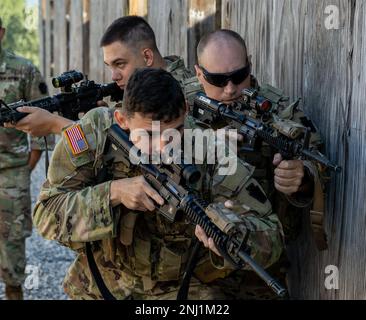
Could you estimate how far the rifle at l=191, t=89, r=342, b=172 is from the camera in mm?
3279

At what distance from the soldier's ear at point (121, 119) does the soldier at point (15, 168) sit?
2.98 m

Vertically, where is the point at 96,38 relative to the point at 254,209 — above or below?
below

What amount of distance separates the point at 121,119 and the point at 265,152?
2.69 ft

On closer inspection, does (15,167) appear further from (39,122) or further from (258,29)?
(258,29)

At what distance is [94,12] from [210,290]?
650 cm

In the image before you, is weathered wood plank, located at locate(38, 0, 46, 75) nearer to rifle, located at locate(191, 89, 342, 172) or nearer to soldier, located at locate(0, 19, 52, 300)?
soldier, located at locate(0, 19, 52, 300)

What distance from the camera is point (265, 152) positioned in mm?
3740

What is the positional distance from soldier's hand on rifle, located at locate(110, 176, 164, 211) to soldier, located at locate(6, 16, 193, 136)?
1.49 m

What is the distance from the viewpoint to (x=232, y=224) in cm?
264

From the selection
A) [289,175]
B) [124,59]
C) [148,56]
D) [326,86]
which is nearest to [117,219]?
[289,175]

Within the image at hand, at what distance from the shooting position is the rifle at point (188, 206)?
2.63 meters

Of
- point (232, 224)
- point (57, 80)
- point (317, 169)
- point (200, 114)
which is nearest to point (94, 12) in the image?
point (57, 80)

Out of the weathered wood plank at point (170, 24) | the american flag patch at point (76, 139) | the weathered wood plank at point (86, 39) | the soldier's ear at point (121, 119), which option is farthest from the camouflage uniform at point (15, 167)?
the weathered wood plank at point (86, 39)

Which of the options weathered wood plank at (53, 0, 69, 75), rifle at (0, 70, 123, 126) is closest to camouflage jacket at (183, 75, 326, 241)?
rifle at (0, 70, 123, 126)
